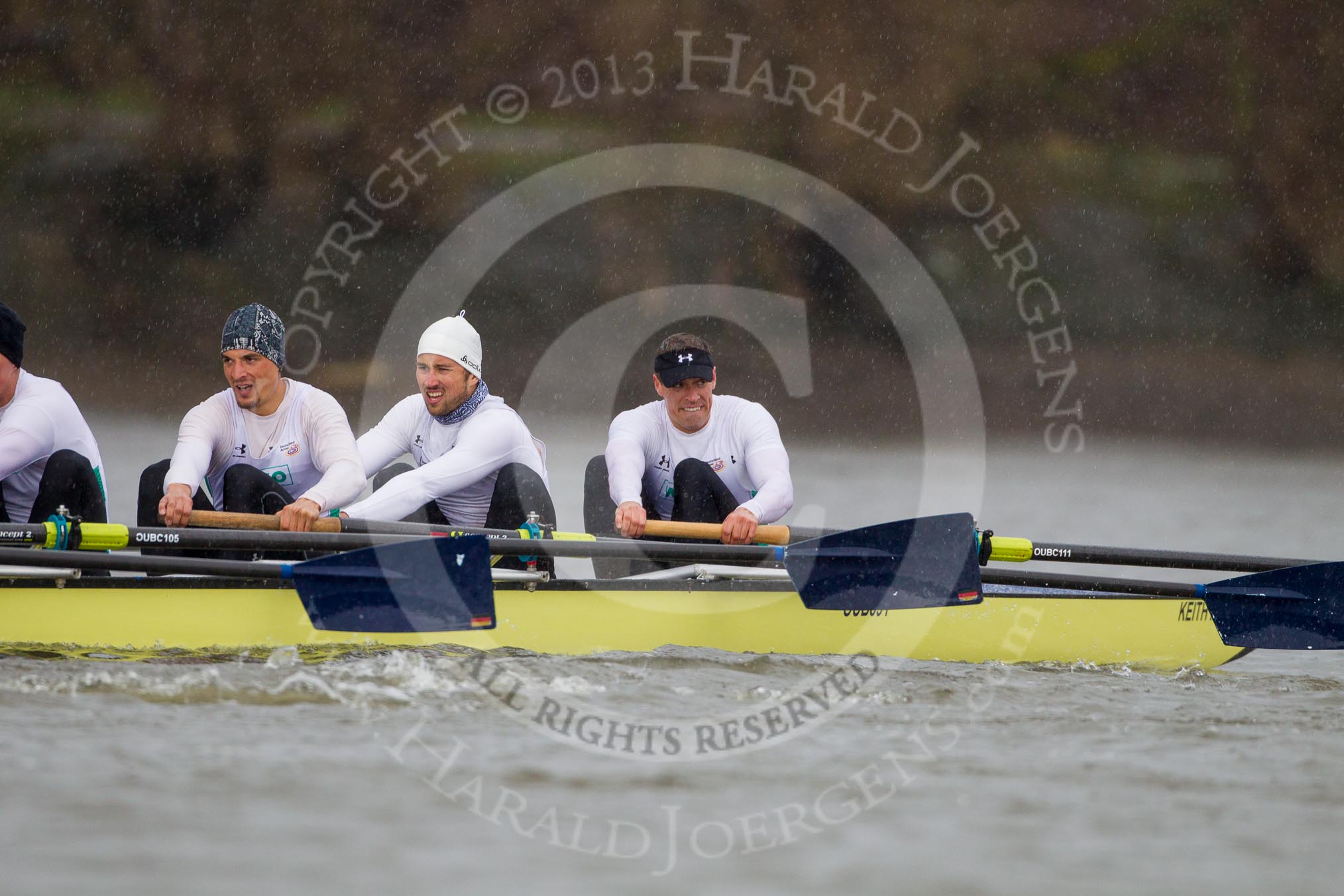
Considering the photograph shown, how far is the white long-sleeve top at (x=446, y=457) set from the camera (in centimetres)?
715

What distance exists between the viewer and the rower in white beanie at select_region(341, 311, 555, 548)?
718 cm

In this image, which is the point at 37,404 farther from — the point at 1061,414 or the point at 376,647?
the point at 1061,414

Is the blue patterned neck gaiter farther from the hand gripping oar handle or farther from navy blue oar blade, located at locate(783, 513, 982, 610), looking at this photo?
navy blue oar blade, located at locate(783, 513, 982, 610)

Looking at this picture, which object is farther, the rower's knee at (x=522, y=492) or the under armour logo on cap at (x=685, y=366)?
the under armour logo on cap at (x=685, y=366)

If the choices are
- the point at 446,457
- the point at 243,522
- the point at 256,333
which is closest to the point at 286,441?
the point at 256,333

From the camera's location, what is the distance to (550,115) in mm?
37312

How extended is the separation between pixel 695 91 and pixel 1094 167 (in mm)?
10514

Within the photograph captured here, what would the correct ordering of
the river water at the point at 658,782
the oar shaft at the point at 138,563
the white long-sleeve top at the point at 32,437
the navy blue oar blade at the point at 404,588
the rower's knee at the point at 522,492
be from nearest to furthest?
the river water at the point at 658,782 → the oar shaft at the point at 138,563 → the navy blue oar blade at the point at 404,588 → the white long-sleeve top at the point at 32,437 → the rower's knee at the point at 522,492

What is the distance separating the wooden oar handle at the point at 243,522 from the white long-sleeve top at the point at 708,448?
157 centimetres

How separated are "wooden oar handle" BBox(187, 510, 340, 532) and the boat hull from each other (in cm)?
32


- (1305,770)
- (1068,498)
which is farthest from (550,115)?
(1305,770)

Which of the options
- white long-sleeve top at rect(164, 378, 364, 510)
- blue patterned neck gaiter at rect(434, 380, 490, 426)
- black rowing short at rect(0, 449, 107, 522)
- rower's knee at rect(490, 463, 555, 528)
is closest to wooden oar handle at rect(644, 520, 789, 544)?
rower's knee at rect(490, 463, 555, 528)

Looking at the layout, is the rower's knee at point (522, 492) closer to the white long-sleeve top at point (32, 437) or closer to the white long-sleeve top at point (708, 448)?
the white long-sleeve top at point (708, 448)

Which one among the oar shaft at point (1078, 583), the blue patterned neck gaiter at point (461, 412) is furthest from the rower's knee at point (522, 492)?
the oar shaft at point (1078, 583)
